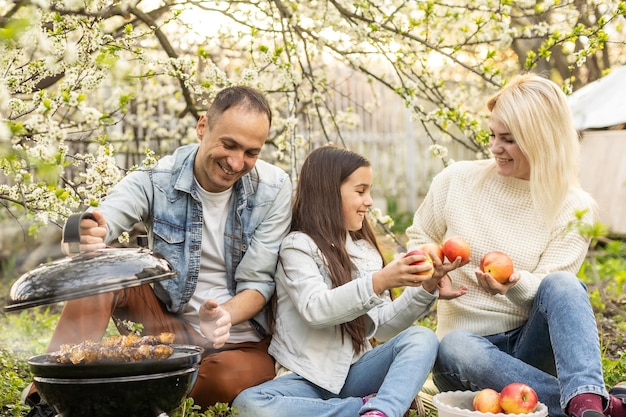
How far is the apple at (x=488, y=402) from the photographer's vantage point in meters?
2.99

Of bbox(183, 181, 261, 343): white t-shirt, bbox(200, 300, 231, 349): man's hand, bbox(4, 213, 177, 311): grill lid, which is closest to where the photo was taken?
bbox(4, 213, 177, 311): grill lid

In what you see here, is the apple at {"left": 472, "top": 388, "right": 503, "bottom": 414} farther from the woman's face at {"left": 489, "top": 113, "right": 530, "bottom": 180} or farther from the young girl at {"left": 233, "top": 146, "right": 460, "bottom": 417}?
the woman's face at {"left": 489, "top": 113, "right": 530, "bottom": 180}

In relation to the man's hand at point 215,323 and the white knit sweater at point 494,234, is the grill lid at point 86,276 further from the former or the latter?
the white knit sweater at point 494,234

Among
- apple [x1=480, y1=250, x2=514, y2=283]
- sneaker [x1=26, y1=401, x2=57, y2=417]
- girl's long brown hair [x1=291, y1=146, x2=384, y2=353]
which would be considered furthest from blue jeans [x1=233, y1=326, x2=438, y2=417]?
sneaker [x1=26, y1=401, x2=57, y2=417]

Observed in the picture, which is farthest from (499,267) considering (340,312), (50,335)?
(50,335)

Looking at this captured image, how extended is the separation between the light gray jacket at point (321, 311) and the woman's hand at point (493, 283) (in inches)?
9.1

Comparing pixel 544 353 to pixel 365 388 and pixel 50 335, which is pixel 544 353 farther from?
pixel 50 335

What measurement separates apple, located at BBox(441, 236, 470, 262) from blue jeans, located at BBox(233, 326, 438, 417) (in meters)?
0.31

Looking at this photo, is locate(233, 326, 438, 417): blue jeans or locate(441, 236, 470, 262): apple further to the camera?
locate(441, 236, 470, 262): apple

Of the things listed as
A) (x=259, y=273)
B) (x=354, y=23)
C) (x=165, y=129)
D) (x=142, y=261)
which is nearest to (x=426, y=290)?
(x=259, y=273)

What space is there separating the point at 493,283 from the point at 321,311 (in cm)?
65

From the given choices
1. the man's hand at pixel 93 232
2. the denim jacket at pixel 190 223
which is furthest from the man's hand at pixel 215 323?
the denim jacket at pixel 190 223

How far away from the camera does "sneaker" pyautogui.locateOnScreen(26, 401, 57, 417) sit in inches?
117

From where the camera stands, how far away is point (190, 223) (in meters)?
3.42
